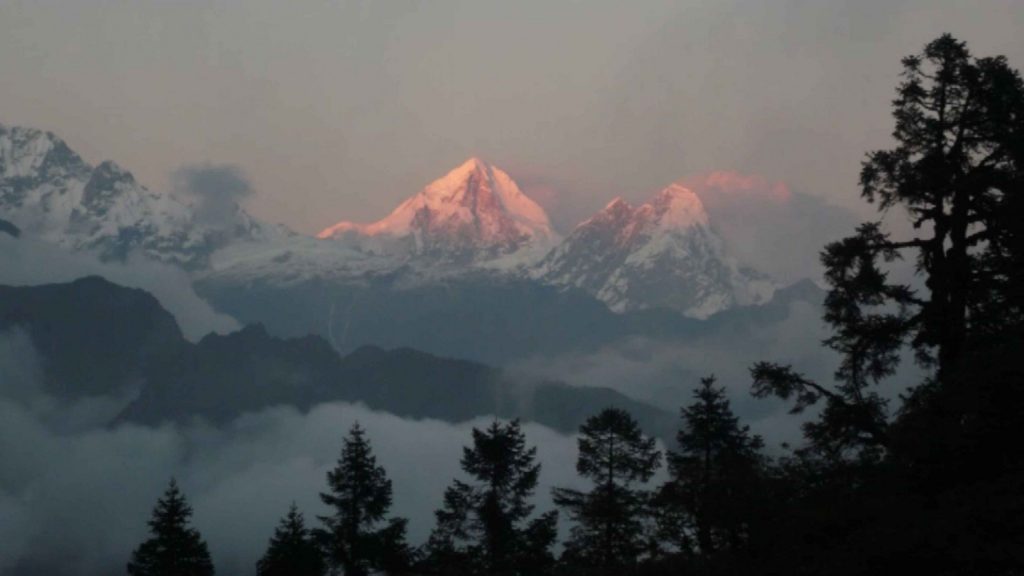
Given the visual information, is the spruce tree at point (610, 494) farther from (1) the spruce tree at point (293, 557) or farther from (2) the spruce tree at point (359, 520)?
(1) the spruce tree at point (293, 557)

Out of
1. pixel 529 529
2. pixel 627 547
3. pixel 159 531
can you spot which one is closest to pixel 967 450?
pixel 627 547

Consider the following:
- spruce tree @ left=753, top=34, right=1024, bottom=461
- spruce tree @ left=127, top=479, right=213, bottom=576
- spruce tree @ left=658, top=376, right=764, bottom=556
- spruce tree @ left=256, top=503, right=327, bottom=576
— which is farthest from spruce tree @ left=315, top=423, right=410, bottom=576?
spruce tree @ left=753, top=34, right=1024, bottom=461

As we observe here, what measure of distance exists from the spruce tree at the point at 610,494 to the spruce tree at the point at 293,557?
32.2 feet

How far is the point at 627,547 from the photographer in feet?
159

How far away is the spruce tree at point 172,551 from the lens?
51562 mm


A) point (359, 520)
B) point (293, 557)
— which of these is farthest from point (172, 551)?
point (359, 520)

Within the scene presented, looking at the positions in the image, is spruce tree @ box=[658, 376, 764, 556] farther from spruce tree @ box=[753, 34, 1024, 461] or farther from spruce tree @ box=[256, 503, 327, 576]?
spruce tree @ box=[256, 503, 327, 576]

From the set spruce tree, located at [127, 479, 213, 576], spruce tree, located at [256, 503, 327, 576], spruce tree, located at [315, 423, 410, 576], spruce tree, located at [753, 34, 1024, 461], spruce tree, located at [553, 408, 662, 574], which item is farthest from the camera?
spruce tree, located at [315, 423, 410, 576]

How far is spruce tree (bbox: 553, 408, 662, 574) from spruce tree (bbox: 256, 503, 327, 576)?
983 cm

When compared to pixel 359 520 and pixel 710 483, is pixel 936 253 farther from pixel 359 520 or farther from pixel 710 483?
pixel 359 520

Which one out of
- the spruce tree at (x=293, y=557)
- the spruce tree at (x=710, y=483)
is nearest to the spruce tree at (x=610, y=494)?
the spruce tree at (x=710, y=483)

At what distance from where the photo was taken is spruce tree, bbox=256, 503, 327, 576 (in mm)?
46656

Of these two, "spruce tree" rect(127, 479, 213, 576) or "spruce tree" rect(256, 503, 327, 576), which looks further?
"spruce tree" rect(127, 479, 213, 576)

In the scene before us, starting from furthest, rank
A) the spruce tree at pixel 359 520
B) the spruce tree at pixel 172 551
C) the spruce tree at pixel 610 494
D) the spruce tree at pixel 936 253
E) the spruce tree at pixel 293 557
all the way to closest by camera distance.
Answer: the spruce tree at pixel 359 520
the spruce tree at pixel 172 551
the spruce tree at pixel 610 494
the spruce tree at pixel 293 557
the spruce tree at pixel 936 253
